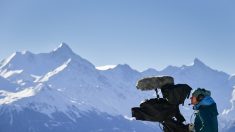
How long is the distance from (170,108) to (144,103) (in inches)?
14.1

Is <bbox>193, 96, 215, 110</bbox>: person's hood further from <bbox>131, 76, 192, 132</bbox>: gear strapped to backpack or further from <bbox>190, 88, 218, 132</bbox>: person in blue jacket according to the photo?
<bbox>131, 76, 192, 132</bbox>: gear strapped to backpack

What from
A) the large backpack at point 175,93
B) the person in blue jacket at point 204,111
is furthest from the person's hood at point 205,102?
the large backpack at point 175,93

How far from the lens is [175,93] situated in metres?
7.79

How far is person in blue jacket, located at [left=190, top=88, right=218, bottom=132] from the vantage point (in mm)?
7392

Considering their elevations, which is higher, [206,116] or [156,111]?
[156,111]

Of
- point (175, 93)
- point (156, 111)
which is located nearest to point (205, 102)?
point (175, 93)

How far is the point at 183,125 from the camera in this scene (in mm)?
7852

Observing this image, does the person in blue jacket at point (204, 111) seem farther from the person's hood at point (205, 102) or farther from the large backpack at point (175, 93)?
the large backpack at point (175, 93)

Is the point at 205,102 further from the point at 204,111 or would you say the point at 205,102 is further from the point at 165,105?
the point at 165,105

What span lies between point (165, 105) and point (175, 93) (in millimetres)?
212

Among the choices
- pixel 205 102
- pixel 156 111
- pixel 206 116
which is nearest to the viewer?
pixel 206 116

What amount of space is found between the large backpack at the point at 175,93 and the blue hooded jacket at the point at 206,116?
26 cm

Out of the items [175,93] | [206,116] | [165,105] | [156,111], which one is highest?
[175,93]

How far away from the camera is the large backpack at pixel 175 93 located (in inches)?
307
